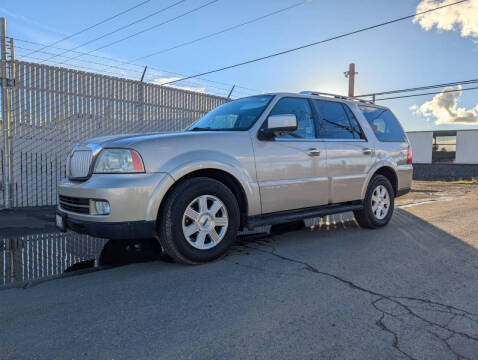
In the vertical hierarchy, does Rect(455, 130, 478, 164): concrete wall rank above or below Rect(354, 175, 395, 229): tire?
above

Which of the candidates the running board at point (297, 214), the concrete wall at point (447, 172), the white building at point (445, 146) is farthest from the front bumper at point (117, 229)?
the white building at point (445, 146)

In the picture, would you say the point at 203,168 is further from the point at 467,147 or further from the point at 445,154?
the point at 445,154

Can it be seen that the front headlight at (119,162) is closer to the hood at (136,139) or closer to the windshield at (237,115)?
the hood at (136,139)

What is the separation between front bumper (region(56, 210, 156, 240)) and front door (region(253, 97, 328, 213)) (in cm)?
134

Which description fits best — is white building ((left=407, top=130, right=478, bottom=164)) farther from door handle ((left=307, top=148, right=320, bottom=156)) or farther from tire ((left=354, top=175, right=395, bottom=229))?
door handle ((left=307, top=148, right=320, bottom=156))

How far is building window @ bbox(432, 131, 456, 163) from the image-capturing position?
38.5 metres

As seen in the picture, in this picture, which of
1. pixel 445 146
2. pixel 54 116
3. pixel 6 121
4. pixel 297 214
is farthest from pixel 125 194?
pixel 445 146

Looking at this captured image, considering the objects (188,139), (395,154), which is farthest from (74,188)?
(395,154)

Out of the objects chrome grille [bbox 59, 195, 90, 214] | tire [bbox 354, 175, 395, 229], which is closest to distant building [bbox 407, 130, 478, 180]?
tire [bbox 354, 175, 395, 229]

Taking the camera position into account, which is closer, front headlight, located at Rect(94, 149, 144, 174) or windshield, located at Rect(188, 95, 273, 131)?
front headlight, located at Rect(94, 149, 144, 174)

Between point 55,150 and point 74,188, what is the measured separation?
505 cm

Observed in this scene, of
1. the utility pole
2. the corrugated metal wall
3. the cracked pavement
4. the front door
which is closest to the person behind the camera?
the cracked pavement

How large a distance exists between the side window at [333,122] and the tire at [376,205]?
0.81 m

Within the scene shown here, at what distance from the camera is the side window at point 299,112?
4516mm
